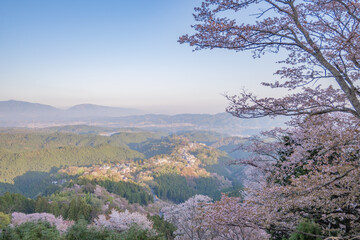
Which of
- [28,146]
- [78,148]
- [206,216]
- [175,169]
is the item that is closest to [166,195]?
[175,169]

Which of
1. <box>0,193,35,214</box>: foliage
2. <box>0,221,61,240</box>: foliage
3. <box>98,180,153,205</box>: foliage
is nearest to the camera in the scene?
<box>0,221,61,240</box>: foliage

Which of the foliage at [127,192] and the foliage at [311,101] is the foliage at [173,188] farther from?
the foliage at [311,101]

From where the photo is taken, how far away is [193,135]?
176 meters

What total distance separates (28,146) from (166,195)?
366ft

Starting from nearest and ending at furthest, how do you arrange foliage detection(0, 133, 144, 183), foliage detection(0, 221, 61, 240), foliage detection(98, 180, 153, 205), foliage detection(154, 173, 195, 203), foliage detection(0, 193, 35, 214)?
foliage detection(0, 221, 61, 240) → foliage detection(0, 193, 35, 214) → foliage detection(98, 180, 153, 205) → foliage detection(154, 173, 195, 203) → foliage detection(0, 133, 144, 183)

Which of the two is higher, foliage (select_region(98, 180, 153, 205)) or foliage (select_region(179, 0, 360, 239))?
foliage (select_region(179, 0, 360, 239))

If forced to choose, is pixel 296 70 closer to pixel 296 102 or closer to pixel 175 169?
pixel 296 102

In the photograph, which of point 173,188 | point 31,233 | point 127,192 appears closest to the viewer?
point 31,233

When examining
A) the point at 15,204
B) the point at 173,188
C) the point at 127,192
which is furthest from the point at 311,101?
A: the point at 173,188

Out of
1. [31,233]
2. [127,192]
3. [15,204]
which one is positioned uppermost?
[31,233]

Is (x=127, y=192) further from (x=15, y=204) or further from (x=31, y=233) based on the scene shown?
(x=31, y=233)

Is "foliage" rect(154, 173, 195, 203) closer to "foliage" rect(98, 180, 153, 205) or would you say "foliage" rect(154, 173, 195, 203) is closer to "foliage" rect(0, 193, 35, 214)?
"foliage" rect(98, 180, 153, 205)

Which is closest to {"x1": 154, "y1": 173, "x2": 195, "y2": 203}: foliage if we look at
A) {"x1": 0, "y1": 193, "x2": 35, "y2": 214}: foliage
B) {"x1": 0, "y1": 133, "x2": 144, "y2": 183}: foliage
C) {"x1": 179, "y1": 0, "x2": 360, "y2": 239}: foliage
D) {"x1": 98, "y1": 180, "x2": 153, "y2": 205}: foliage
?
{"x1": 98, "y1": 180, "x2": 153, "y2": 205}: foliage

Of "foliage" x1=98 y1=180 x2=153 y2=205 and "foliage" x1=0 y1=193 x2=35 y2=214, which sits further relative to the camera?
"foliage" x1=98 y1=180 x2=153 y2=205
